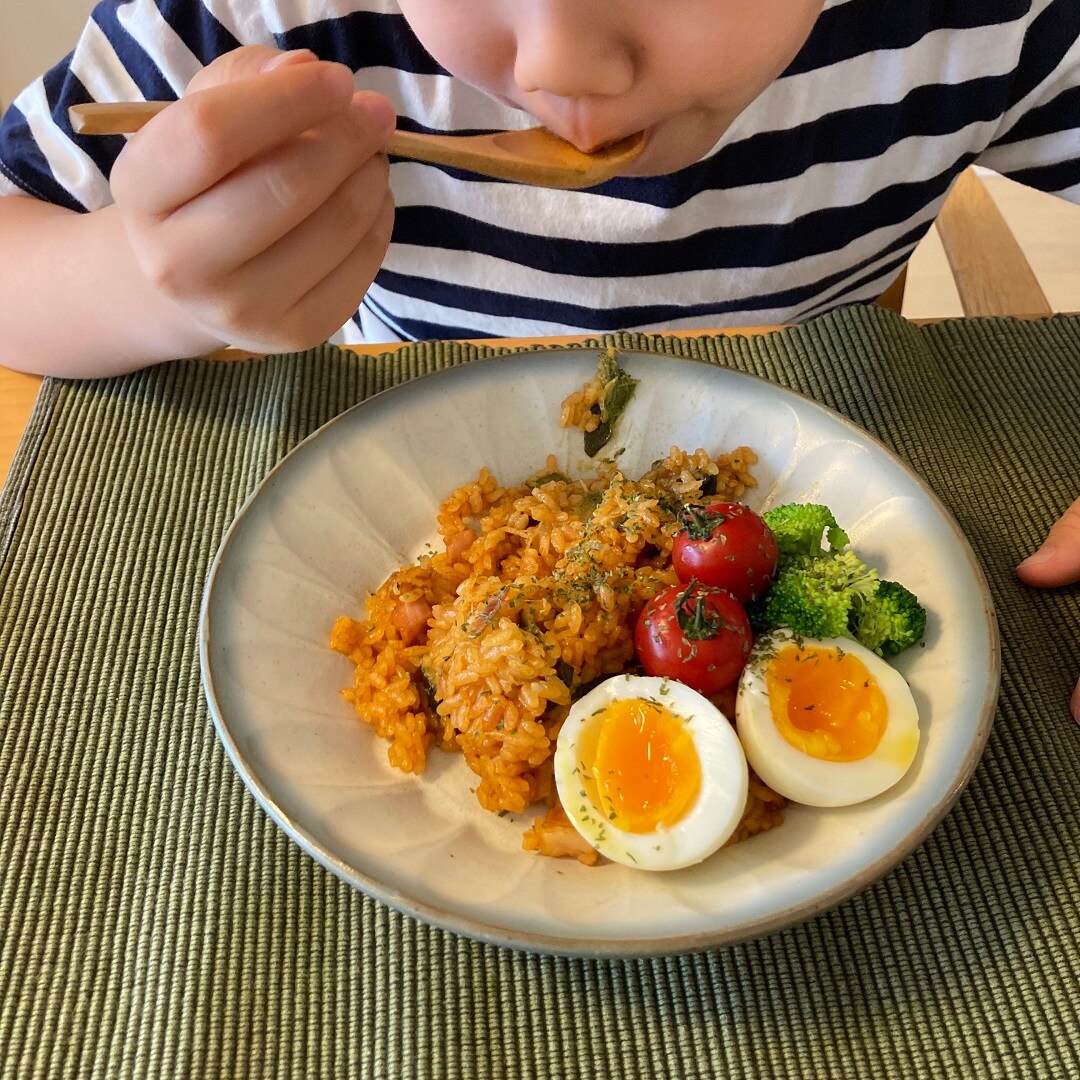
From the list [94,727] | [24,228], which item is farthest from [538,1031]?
[24,228]

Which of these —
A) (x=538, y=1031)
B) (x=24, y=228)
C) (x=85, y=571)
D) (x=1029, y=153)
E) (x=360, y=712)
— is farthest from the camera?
(x=1029, y=153)

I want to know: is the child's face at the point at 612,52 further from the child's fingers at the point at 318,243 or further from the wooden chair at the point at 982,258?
the wooden chair at the point at 982,258

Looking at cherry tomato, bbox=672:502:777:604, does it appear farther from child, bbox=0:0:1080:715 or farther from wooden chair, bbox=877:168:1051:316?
wooden chair, bbox=877:168:1051:316

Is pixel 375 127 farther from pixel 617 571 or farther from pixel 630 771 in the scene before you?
pixel 630 771

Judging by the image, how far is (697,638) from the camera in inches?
33.8

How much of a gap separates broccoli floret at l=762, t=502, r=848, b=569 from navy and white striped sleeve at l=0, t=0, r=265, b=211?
98 cm

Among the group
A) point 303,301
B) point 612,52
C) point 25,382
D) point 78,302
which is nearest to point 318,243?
point 303,301

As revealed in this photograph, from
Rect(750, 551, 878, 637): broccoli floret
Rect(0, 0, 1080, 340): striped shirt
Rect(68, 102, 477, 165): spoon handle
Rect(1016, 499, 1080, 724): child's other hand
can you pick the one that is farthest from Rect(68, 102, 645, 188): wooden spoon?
Rect(1016, 499, 1080, 724): child's other hand

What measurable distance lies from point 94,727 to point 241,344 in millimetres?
439

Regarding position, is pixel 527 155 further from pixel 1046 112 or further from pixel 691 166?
pixel 1046 112

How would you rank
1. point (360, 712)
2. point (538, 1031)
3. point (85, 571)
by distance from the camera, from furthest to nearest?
point (85, 571)
point (360, 712)
point (538, 1031)

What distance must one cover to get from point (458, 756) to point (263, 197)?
0.57 metres

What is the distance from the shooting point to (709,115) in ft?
3.15

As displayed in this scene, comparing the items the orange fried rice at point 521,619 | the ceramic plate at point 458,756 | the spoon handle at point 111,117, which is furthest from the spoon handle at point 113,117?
the orange fried rice at point 521,619
